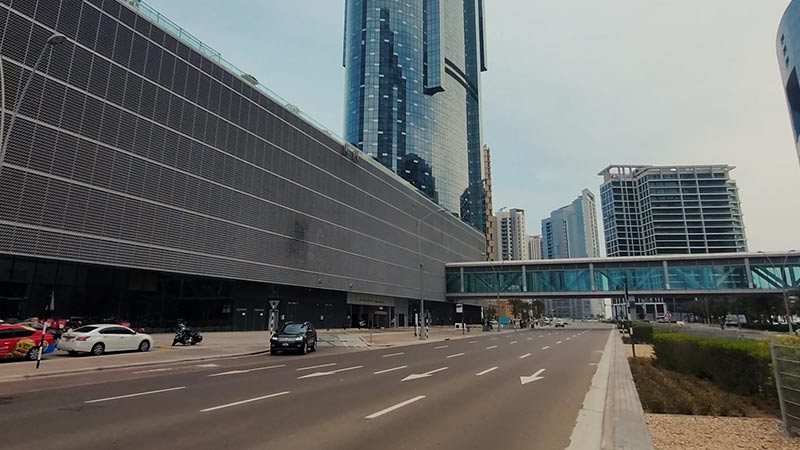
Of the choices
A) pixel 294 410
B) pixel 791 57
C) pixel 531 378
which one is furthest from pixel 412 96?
pixel 294 410

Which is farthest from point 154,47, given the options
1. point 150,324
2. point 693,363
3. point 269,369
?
point 693,363

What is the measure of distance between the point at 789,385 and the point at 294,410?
907cm

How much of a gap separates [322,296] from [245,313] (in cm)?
1361

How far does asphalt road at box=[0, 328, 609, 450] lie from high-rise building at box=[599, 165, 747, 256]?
566ft

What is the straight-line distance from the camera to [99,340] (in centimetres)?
2353

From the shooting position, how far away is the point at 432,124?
137000 millimetres

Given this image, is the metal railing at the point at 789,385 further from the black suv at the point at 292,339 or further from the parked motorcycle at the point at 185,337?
the parked motorcycle at the point at 185,337

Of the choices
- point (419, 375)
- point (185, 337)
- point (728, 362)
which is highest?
point (728, 362)

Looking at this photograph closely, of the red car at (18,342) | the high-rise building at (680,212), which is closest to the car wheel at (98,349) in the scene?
the red car at (18,342)

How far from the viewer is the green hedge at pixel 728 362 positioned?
10.9m

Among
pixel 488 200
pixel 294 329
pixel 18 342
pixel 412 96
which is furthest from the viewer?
pixel 488 200

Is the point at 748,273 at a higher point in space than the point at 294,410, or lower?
higher

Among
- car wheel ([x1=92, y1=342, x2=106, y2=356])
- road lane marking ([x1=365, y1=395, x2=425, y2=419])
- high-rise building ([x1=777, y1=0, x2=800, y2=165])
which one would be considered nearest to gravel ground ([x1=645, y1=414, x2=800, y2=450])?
road lane marking ([x1=365, y1=395, x2=425, y2=419])

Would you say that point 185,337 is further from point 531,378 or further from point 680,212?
point 680,212
